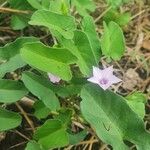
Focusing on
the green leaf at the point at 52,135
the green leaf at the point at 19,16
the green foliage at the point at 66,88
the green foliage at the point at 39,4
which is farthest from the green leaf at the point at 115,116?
the green leaf at the point at 19,16

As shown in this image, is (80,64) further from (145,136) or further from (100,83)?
(145,136)

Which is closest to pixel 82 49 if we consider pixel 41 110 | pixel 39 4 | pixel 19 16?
pixel 41 110

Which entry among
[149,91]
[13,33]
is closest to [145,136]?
[149,91]

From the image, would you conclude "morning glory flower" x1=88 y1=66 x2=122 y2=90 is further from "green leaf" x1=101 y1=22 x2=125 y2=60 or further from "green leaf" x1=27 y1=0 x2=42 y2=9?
"green leaf" x1=27 y1=0 x2=42 y2=9

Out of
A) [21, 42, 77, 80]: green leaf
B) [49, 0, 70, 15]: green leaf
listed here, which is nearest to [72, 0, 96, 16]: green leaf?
[49, 0, 70, 15]: green leaf

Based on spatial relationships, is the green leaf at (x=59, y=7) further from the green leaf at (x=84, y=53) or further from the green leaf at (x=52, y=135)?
the green leaf at (x=52, y=135)

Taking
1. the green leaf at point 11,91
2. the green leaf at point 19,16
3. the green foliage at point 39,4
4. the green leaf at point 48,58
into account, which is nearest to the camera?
the green leaf at point 48,58

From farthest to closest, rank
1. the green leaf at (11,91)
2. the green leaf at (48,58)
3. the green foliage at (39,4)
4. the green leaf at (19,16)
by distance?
the green leaf at (19,16), the green foliage at (39,4), the green leaf at (11,91), the green leaf at (48,58)
